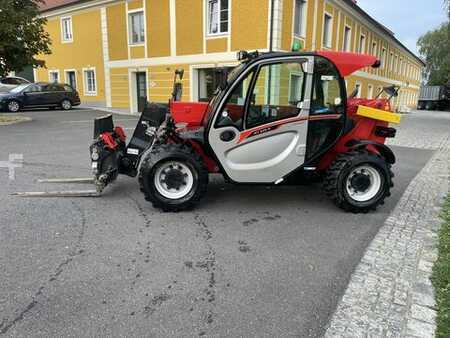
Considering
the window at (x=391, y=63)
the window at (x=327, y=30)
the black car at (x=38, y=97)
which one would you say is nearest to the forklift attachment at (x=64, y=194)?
the black car at (x=38, y=97)

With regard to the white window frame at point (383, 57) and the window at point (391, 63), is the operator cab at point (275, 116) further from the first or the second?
the window at point (391, 63)

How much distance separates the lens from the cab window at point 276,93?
181 inches

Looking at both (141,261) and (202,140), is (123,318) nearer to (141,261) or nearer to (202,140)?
(141,261)

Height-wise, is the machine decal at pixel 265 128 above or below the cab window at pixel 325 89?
below

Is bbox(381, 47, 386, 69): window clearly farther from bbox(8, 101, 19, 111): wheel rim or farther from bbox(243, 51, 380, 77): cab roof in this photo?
bbox(243, 51, 380, 77): cab roof

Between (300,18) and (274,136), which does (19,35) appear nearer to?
(300,18)

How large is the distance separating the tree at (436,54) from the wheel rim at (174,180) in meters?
55.1

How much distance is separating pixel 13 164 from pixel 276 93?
585 cm

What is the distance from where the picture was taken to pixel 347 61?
4.73m

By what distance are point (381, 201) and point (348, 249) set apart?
1.47m

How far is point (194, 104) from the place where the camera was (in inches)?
204

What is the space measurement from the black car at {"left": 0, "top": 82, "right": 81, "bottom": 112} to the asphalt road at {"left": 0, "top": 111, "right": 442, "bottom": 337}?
15.9 meters

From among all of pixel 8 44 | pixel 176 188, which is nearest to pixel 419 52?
pixel 8 44

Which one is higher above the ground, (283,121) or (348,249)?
(283,121)
